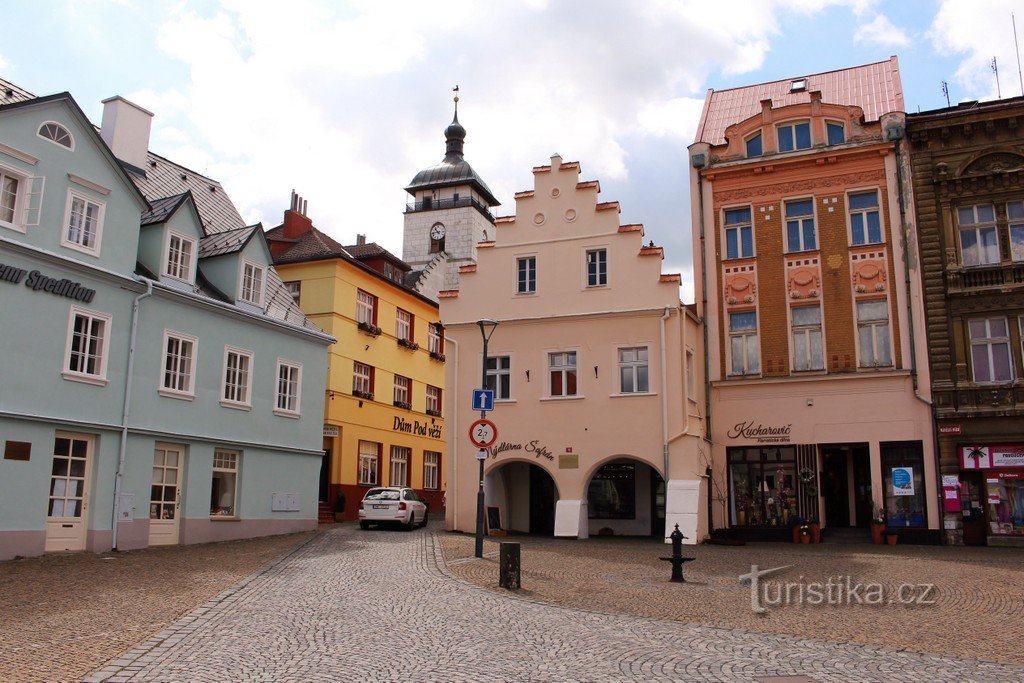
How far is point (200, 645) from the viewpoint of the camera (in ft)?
34.1

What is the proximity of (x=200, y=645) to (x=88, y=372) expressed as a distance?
499 inches

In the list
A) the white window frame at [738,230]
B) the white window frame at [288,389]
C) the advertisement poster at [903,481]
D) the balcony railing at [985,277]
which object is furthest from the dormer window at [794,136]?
the white window frame at [288,389]

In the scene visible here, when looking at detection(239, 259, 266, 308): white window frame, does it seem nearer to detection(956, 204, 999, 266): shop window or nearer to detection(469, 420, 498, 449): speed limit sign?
detection(469, 420, 498, 449): speed limit sign

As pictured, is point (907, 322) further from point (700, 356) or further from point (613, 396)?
point (613, 396)

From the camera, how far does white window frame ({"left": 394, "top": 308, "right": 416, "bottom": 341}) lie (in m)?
41.5

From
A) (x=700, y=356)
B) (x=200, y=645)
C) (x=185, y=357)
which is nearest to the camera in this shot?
(x=200, y=645)

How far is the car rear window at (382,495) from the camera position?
29.6 meters

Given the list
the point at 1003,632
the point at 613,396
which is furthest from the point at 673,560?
the point at 613,396

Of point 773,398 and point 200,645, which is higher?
point 773,398

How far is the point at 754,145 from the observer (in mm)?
29953

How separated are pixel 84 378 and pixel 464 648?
46.2 feet

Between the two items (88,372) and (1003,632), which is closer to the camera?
(1003,632)

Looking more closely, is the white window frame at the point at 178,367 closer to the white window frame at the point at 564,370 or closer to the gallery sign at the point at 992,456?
the white window frame at the point at 564,370

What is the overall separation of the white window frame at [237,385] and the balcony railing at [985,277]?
2064 centimetres
